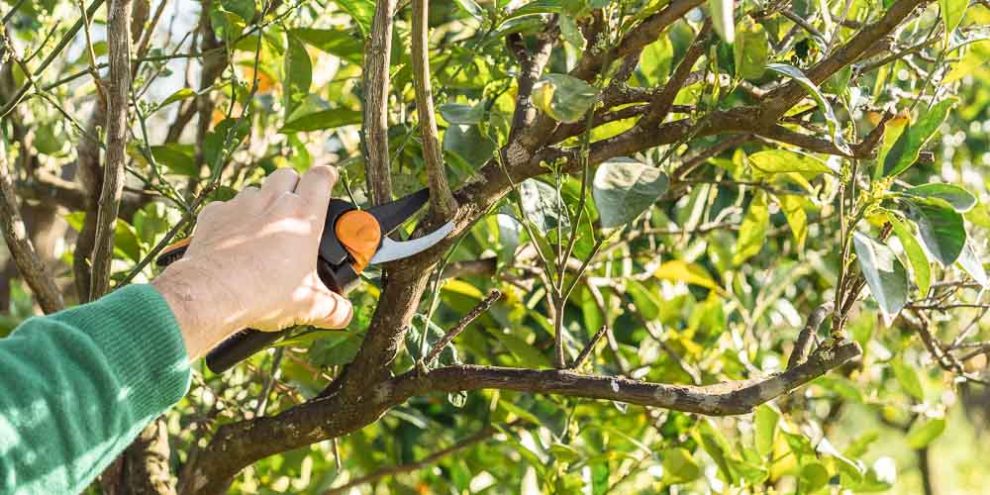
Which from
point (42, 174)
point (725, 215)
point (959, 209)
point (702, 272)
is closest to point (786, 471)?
point (702, 272)

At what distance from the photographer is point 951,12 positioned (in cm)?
85

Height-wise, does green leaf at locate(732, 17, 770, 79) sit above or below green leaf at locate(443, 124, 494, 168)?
above

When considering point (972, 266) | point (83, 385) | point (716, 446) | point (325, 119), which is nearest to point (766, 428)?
point (716, 446)

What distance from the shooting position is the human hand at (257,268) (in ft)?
2.39

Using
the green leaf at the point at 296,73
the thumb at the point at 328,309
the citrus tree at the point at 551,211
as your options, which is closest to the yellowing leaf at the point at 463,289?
the citrus tree at the point at 551,211

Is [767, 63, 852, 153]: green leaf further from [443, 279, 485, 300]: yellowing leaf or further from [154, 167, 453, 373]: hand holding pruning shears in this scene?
[443, 279, 485, 300]: yellowing leaf

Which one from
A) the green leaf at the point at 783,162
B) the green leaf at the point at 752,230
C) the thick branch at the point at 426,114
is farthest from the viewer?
the green leaf at the point at 752,230

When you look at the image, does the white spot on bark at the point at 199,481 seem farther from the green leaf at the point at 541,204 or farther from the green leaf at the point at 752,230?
the green leaf at the point at 752,230

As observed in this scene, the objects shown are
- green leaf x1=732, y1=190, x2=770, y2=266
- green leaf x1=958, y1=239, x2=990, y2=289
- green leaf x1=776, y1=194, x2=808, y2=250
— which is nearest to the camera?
green leaf x1=958, y1=239, x2=990, y2=289

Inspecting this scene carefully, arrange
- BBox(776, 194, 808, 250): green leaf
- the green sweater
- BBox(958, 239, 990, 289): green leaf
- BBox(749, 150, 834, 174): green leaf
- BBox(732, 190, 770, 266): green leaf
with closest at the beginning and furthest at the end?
the green sweater, BBox(958, 239, 990, 289): green leaf, BBox(749, 150, 834, 174): green leaf, BBox(776, 194, 808, 250): green leaf, BBox(732, 190, 770, 266): green leaf

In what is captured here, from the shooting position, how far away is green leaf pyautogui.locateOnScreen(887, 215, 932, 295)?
841 mm

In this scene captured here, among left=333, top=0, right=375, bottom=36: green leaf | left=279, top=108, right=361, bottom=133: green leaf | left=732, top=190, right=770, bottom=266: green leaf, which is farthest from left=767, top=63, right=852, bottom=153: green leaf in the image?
left=732, top=190, right=770, bottom=266: green leaf

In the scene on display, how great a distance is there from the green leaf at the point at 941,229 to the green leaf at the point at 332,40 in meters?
0.54

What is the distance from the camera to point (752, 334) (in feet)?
5.68
